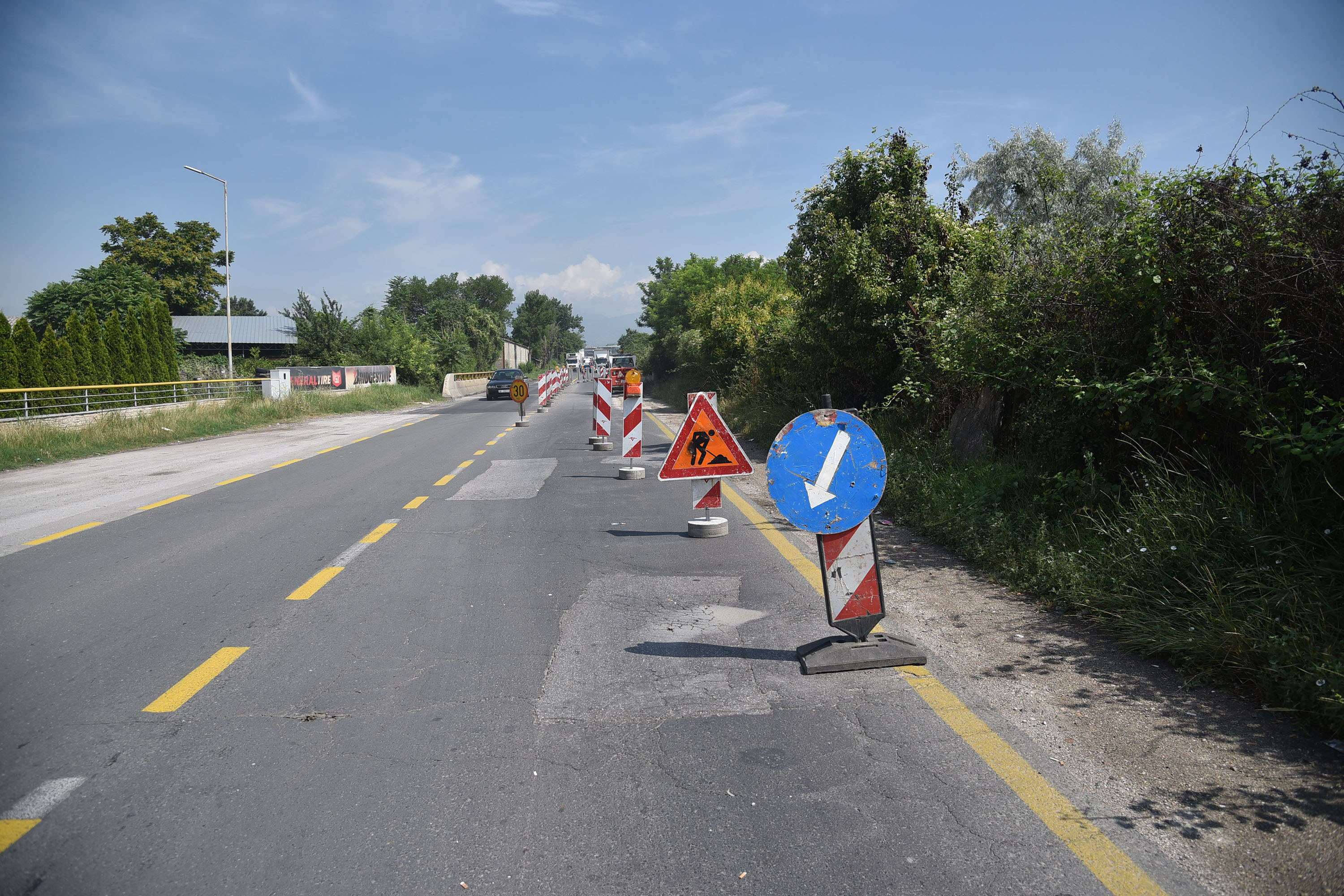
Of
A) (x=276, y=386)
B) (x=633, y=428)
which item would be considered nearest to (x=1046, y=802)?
(x=633, y=428)

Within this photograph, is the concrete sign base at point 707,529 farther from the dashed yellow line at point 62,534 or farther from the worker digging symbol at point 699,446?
the dashed yellow line at point 62,534

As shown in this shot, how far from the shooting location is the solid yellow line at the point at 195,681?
4137 mm

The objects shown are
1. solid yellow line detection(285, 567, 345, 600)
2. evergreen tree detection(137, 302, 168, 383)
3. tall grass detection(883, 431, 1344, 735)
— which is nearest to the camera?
tall grass detection(883, 431, 1344, 735)

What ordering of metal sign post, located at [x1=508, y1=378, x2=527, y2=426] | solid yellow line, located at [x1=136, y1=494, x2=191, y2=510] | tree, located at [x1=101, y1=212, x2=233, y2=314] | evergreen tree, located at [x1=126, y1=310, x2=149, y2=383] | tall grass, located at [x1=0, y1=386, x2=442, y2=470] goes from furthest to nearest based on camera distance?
1. tree, located at [x1=101, y1=212, x2=233, y2=314]
2. evergreen tree, located at [x1=126, y1=310, x2=149, y2=383]
3. metal sign post, located at [x1=508, y1=378, x2=527, y2=426]
4. tall grass, located at [x1=0, y1=386, x2=442, y2=470]
5. solid yellow line, located at [x1=136, y1=494, x2=191, y2=510]

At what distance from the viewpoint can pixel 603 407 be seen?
1684 centimetres

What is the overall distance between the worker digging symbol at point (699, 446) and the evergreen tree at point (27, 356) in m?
32.7

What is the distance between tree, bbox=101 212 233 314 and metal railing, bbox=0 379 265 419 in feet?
173

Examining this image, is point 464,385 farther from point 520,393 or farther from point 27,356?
point 520,393

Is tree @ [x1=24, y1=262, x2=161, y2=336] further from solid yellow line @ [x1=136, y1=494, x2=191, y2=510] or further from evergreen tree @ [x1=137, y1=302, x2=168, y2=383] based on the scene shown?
solid yellow line @ [x1=136, y1=494, x2=191, y2=510]

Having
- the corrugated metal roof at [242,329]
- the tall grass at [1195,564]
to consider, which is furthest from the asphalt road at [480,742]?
the corrugated metal roof at [242,329]

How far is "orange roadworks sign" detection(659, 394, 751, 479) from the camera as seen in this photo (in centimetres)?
838

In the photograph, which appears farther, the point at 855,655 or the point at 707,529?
the point at 707,529

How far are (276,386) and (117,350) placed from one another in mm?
11713

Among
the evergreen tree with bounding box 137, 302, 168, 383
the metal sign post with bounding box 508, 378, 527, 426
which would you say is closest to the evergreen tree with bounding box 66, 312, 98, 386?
the evergreen tree with bounding box 137, 302, 168, 383
